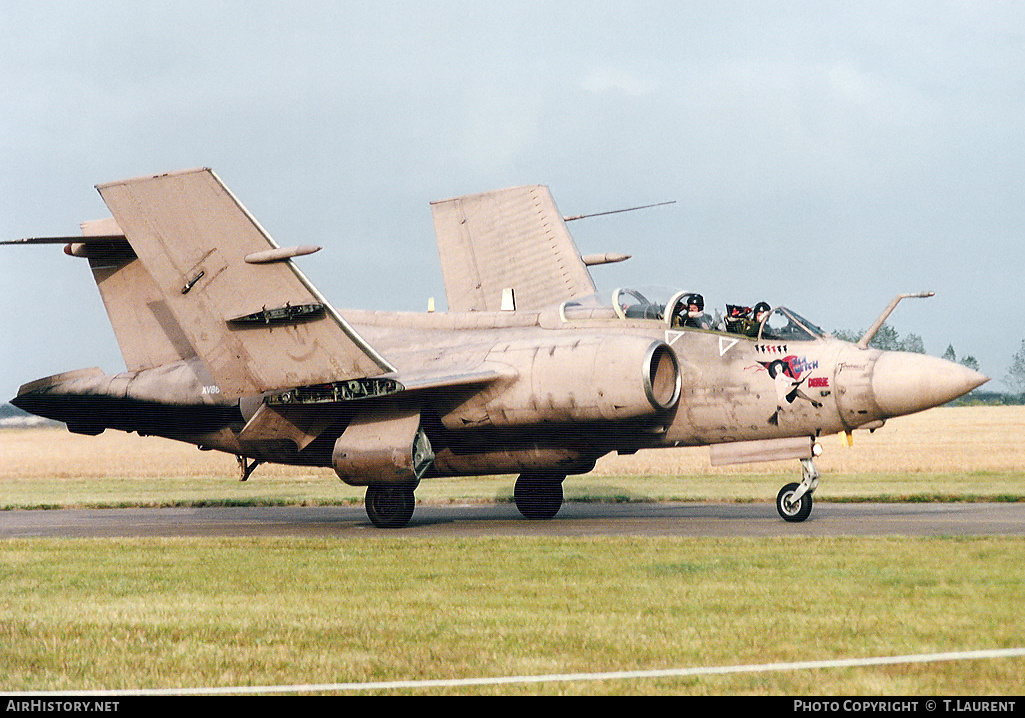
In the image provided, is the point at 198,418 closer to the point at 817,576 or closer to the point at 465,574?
the point at 465,574

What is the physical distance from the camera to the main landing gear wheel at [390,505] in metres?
17.3

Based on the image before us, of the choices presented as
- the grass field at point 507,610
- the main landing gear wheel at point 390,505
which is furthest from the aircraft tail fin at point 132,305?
the grass field at point 507,610

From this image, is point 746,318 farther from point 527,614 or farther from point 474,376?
point 527,614

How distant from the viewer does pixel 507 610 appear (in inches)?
347

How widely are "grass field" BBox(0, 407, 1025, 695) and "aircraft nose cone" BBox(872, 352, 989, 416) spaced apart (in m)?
2.26

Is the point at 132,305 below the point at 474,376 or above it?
above

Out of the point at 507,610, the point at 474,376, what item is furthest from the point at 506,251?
the point at 507,610

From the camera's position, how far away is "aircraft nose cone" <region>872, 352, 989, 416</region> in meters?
14.6

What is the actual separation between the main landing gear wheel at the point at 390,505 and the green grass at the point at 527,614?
3.79 m

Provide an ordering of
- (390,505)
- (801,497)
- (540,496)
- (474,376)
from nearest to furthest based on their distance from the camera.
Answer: (801,497)
(474,376)
(390,505)
(540,496)

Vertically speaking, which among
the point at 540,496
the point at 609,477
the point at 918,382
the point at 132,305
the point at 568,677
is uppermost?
the point at 132,305

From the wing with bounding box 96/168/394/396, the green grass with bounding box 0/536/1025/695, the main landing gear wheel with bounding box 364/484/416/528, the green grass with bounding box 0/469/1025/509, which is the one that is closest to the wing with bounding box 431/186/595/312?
the green grass with bounding box 0/469/1025/509

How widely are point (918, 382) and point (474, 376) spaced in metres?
5.73

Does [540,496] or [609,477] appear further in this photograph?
[609,477]
